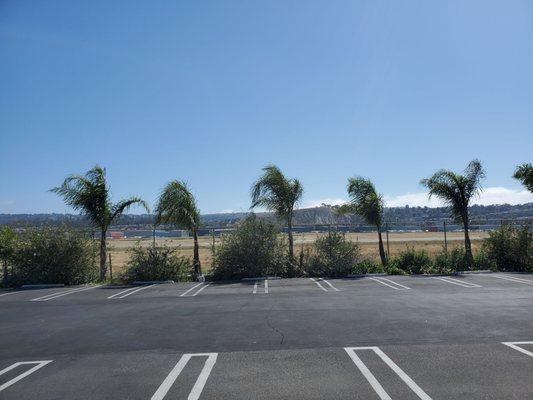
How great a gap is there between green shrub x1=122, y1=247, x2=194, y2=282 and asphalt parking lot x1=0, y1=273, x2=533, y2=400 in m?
4.47

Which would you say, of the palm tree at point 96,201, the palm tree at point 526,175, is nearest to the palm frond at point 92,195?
the palm tree at point 96,201

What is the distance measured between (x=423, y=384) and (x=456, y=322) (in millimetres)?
3748

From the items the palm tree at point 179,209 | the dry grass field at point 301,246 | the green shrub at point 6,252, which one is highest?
the palm tree at point 179,209

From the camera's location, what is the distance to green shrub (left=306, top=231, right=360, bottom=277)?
18141 mm

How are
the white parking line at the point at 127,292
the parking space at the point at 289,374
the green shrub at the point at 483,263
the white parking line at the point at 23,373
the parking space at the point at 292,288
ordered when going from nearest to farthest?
1. the parking space at the point at 289,374
2. the white parking line at the point at 23,373
3. the parking space at the point at 292,288
4. the white parking line at the point at 127,292
5. the green shrub at the point at 483,263

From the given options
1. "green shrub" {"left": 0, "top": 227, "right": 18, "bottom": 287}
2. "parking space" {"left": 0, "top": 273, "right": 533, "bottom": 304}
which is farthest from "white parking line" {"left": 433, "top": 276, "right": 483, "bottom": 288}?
"green shrub" {"left": 0, "top": 227, "right": 18, "bottom": 287}

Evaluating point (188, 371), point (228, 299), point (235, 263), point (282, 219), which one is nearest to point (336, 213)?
point (282, 219)

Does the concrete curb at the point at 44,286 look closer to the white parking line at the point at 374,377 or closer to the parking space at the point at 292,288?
the parking space at the point at 292,288

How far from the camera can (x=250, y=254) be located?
1817 cm

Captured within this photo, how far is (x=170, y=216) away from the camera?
61.0 ft

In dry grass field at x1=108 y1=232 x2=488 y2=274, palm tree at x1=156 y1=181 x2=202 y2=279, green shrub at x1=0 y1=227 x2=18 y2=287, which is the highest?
palm tree at x1=156 y1=181 x2=202 y2=279

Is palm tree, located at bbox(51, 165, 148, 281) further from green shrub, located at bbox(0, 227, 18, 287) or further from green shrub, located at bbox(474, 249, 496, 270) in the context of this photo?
green shrub, located at bbox(474, 249, 496, 270)

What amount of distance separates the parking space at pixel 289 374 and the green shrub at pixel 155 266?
10.7 metres

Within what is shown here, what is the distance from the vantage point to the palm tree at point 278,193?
19.9 meters
